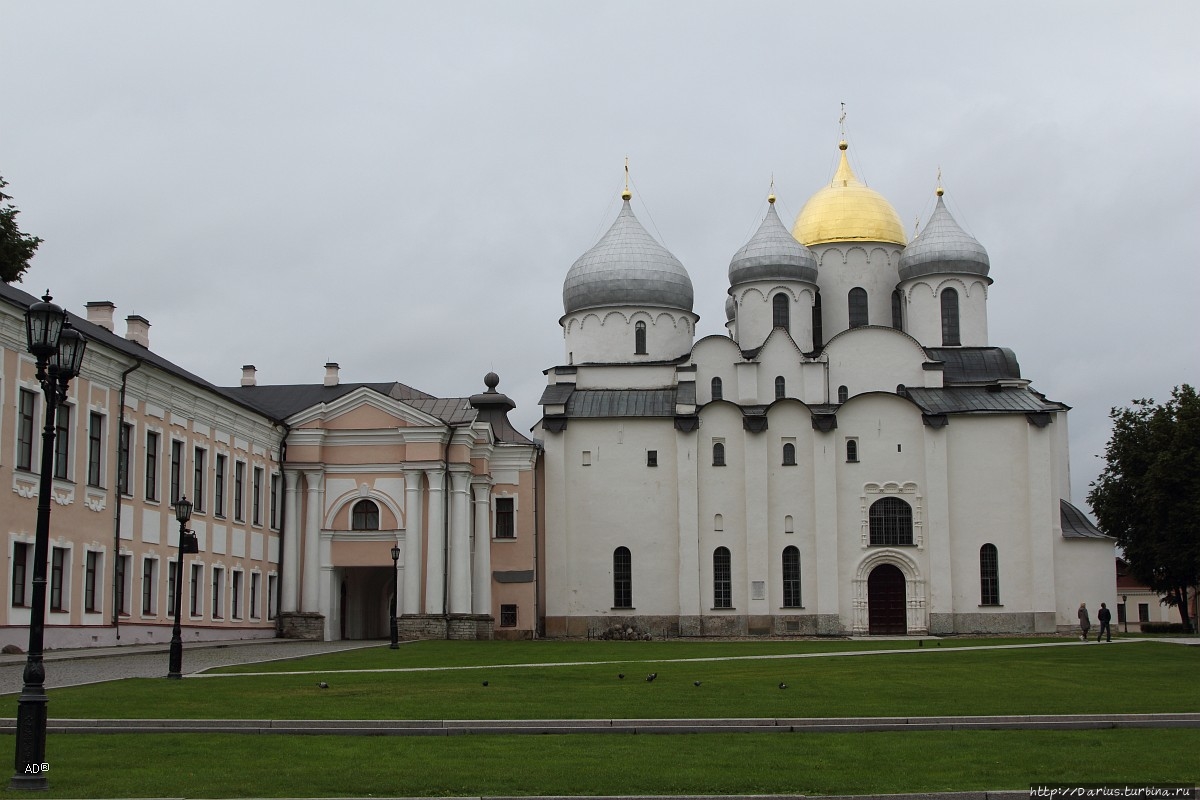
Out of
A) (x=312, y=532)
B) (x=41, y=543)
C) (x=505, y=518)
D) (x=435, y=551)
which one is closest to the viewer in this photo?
(x=41, y=543)

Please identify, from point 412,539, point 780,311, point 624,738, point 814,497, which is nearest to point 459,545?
point 412,539

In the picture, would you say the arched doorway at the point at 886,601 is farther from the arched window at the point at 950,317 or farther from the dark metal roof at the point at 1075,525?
the arched window at the point at 950,317

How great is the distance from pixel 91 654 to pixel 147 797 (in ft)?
68.4

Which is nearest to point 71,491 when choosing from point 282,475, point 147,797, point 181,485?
point 181,485

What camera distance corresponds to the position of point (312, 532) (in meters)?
49.0

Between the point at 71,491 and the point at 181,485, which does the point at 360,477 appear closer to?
the point at 181,485

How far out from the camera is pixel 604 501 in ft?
186

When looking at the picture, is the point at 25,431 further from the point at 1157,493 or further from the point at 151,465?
the point at 1157,493

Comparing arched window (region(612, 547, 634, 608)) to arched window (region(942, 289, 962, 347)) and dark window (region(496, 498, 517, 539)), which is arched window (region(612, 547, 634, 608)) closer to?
dark window (region(496, 498, 517, 539))

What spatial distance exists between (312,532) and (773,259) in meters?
23.2

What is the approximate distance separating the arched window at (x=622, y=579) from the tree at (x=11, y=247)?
2475 cm

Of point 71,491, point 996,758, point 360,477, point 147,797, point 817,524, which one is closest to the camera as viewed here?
point 147,797

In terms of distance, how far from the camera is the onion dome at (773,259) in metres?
60.4

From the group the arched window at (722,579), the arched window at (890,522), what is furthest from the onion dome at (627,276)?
the arched window at (890,522)
